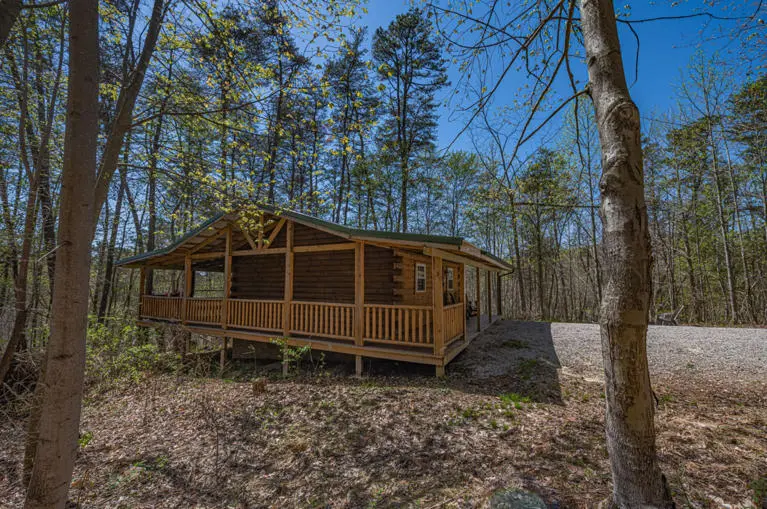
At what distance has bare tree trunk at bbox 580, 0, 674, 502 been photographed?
70.3 inches

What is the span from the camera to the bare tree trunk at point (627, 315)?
179 cm

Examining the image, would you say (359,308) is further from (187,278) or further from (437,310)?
(187,278)

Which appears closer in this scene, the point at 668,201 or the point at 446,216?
the point at 668,201

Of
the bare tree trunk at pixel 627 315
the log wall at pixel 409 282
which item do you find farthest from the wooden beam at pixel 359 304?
the bare tree trunk at pixel 627 315

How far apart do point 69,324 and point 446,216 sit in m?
21.0

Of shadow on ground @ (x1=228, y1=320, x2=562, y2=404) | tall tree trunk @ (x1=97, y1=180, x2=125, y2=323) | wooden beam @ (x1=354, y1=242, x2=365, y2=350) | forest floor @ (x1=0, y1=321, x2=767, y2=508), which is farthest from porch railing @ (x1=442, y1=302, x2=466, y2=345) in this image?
tall tree trunk @ (x1=97, y1=180, x2=125, y2=323)

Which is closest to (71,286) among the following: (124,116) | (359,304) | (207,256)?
(124,116)

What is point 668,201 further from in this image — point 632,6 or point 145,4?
point 145,4

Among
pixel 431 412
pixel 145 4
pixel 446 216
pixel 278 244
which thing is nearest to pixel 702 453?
pixel 431 412

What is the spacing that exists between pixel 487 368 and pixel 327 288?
505cm

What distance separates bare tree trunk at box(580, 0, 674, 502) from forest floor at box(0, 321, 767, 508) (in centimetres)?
83

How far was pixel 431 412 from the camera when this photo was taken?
4.65m

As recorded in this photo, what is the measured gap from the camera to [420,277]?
976 centimetres

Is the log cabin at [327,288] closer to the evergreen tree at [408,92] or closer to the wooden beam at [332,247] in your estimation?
the wooden beam at [332,247]
